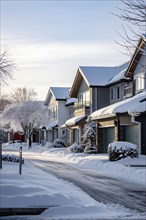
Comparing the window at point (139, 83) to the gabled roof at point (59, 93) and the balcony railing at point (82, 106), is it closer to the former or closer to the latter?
Result: the balcony railing at point (82, 106)

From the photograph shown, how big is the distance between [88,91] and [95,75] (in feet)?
5.93

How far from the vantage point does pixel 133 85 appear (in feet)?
123

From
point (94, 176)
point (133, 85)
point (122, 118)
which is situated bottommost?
point (94, 176)

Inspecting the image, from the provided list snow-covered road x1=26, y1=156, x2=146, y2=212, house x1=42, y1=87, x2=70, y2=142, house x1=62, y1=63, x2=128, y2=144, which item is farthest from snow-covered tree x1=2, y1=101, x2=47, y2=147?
snow-covered road x1=26, y1=156, x2=146, y2=212

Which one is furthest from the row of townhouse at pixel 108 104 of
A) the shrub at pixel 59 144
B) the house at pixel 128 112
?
the shrub at pixel 59 144

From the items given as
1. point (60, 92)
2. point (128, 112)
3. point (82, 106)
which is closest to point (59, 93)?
point (60, 92)

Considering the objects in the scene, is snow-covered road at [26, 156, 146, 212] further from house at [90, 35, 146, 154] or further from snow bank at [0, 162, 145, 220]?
house at [90, 35, 146, 154]

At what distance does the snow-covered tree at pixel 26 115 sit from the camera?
240 feet

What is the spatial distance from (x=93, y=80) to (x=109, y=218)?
3521 cm

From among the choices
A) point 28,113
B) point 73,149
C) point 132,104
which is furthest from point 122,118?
point 28,113

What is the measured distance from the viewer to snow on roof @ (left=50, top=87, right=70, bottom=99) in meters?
65.0

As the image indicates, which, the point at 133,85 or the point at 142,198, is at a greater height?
the point at 133,85

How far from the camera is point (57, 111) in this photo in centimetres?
6494

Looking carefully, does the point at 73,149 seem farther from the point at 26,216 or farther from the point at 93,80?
the point at 26,216
